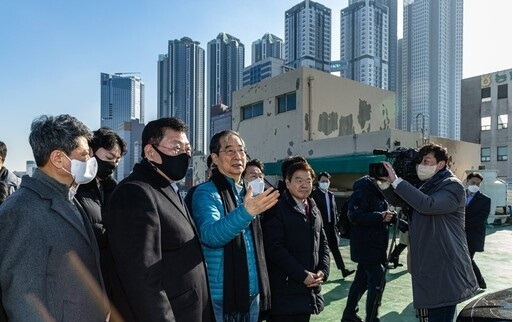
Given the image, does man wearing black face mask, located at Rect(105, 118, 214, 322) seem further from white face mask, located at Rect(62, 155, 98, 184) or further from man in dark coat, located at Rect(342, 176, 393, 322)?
man in dark coat, located at Rect(342, 176, 393, 322)

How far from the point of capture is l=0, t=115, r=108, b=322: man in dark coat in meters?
1.54

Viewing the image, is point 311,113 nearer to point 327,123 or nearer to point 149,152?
point 327,123

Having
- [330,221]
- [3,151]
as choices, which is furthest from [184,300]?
[330,221]

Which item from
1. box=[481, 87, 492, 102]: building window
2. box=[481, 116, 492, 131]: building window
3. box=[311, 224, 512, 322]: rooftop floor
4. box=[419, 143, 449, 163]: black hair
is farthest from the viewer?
box=[481, 116, 492, 131]: building window

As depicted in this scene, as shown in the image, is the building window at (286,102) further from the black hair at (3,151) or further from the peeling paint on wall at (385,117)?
the black hair at (3,151)

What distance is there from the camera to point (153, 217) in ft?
5.69

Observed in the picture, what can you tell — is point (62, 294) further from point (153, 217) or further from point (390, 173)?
point (390, 173)

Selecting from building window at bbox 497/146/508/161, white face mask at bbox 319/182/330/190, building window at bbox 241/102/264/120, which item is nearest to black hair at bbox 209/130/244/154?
white face mask at bbox 319/182/330/190

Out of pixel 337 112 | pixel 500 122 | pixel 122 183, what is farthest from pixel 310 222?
pixel 500 122

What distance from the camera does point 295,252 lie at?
285 cm

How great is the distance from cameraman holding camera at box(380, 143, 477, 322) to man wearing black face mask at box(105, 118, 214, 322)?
1666 millimetres

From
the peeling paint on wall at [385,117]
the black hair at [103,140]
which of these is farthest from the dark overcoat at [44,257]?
the peeling paint on wall at [385,117]

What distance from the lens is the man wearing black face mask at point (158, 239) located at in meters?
1.65

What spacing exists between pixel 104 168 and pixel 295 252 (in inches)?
63.3
